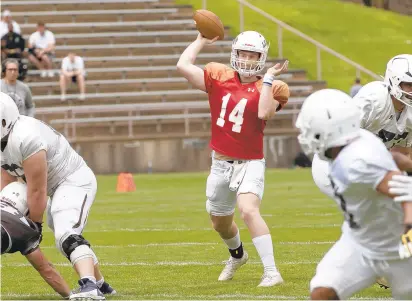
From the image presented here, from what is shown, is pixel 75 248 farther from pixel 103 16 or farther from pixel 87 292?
pixel 103 16

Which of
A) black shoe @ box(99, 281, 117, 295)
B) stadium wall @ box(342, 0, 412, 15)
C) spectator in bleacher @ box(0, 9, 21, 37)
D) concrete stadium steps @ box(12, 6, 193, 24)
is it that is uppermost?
black shoe @ box(99, 281, 117, 295)

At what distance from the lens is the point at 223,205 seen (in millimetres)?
7477

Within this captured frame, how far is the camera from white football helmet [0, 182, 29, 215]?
6.26 meters

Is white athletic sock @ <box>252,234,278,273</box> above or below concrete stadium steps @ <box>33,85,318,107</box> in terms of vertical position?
above

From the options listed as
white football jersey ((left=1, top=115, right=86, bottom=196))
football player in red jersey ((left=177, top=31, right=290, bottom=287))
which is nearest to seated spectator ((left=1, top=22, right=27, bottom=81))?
football player in red jersey ((left=177, top=31, right=290, bottom=287))

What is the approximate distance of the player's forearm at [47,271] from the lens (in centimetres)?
627

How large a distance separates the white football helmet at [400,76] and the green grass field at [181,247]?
46.1 inches

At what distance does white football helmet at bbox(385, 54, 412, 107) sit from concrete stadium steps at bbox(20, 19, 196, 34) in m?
17.8

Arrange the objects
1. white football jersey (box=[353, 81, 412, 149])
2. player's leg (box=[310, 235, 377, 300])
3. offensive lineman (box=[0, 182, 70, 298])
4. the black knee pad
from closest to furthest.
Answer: player's leg (box=[310, 235, 377, 300]), offensive lineman (box=[0, 182, 70, 298]), the black knee pad, white football jersey (box=[353, 81, 412, 149])

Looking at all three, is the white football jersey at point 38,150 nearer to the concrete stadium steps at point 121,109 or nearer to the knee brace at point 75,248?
the knee brace at point 75,248

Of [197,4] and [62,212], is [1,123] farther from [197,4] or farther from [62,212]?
[197,4]

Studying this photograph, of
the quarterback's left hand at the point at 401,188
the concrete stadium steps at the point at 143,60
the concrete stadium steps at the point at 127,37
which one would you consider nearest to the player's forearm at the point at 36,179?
the quarterback's left hand at the point at 401,188

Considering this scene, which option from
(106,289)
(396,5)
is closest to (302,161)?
(106,289)

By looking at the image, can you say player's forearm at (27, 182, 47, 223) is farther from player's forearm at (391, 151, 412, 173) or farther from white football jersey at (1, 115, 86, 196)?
player's forearm at (391, 151, 412, 173)
